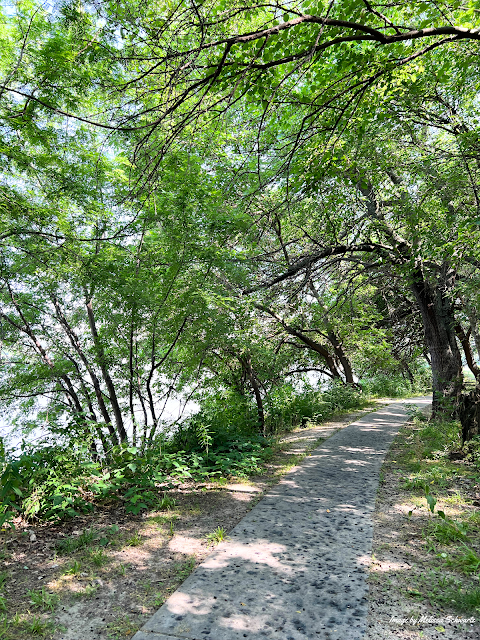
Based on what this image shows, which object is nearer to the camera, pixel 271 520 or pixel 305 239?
pixel 271 520

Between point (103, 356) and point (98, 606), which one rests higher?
point (103, 356)

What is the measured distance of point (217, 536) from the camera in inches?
150

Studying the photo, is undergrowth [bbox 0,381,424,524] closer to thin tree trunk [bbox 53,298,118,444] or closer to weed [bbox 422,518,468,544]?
thin tree trunk [bbox 53,298,118,444]

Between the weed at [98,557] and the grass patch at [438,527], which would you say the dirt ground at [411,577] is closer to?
the grass patch at [438,527]

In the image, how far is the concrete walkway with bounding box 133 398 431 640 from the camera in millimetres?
2434

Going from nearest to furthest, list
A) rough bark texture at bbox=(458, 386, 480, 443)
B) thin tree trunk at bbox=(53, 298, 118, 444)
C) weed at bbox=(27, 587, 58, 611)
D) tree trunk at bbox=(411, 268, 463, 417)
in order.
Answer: weed at bbox=(27, 587, 58, 611), rough bark texture at bbox=(458, 386, 480, 443), thin tree trunk at bbox=(53, 298, 118, 444), tree trunk at bbox=(411, 268, 463, 417)

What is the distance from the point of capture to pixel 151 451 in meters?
5.19

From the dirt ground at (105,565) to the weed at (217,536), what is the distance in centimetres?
1

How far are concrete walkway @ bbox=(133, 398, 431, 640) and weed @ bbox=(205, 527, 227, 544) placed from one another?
3.1 inches

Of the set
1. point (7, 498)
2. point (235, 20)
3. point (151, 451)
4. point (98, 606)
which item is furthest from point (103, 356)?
point (235, 20)

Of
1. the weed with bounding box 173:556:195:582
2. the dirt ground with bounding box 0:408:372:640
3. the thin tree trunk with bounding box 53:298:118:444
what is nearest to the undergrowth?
the dirt ground with bounding box 0:408:372:640

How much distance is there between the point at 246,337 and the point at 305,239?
3252mm

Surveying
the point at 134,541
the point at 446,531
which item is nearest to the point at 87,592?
the point at 134,541

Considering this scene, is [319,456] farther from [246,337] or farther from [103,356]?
[103,356]
